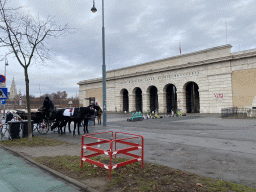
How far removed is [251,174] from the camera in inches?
195

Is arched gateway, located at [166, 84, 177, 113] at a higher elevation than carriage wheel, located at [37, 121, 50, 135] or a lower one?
higher

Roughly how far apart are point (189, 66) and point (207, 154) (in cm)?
2931

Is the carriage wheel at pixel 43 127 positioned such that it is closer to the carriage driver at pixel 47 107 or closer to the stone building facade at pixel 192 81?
the carriage driver at pixel 47 107

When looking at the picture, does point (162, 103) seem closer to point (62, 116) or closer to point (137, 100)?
point (137, 100)

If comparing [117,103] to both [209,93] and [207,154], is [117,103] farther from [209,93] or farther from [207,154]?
[207,154]

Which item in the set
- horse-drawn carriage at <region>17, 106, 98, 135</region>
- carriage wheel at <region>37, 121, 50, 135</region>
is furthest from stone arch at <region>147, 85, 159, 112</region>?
carriage wheel at <region>37, 121, 50, 135</region>

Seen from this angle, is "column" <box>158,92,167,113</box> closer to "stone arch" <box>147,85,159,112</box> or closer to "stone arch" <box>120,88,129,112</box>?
"stone arch" <box>147,85,159,112</box>

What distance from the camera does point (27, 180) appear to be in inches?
201

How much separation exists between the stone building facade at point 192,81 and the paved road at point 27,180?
30026 mm

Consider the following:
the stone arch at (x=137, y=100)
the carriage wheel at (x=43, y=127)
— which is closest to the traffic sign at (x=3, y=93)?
the carriage wheel at (x=43, y=127)

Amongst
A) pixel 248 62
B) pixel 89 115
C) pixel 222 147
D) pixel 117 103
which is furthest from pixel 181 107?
pixel 222 147

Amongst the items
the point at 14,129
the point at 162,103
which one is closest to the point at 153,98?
the point at 162,103

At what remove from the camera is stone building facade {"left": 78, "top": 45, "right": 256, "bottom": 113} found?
28.8m

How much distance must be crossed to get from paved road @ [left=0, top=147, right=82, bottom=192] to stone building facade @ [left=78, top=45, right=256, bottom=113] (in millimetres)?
30026
